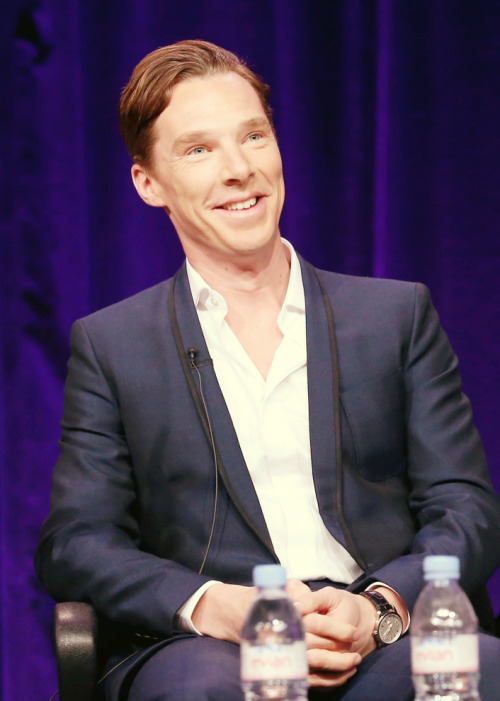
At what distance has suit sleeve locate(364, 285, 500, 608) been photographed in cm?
204

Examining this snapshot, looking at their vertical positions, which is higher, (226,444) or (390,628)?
(226,444)

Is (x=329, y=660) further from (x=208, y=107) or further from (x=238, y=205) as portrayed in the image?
(x=208, y=107)

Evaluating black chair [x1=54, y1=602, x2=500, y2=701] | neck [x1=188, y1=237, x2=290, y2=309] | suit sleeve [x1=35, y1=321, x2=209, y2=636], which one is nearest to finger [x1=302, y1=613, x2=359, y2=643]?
suit sleeve [x1=35, y1=321, x2=209, y2=636]

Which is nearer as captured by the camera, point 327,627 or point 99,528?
point 327,627

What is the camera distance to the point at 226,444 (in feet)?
7.11

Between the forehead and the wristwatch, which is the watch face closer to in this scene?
the wristwatch

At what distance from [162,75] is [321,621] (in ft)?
3.72

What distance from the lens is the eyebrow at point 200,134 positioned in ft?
7.59

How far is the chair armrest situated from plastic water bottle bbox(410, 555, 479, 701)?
0.54m

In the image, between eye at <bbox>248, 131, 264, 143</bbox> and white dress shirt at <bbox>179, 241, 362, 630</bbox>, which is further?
eye at <bbox>248, 131, 264, 143</bbox>

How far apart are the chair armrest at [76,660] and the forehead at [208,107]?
992mm

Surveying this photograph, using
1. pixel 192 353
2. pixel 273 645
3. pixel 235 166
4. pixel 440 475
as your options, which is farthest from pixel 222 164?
pixel 273 645

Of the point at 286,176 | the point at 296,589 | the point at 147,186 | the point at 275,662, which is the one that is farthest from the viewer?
the point at 286,176

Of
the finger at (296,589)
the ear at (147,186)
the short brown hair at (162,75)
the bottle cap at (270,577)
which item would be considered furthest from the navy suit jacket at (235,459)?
the bottle cap at (270,577)
